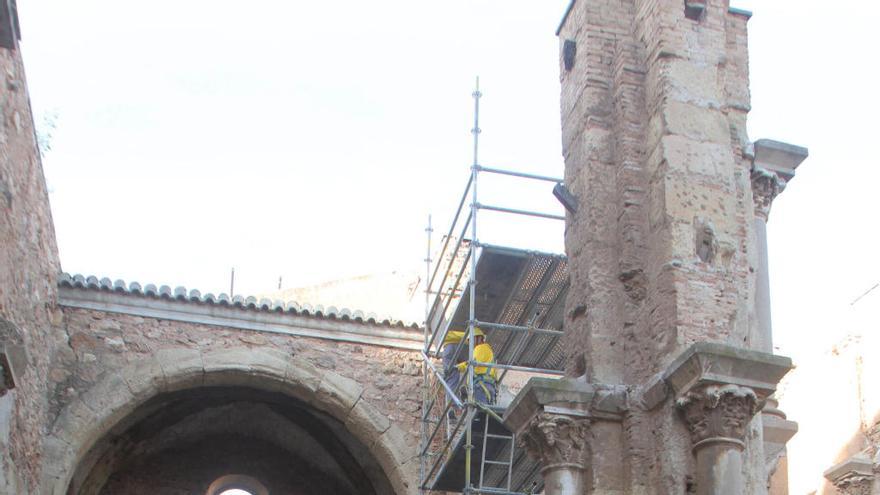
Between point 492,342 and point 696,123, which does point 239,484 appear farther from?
point 696,123

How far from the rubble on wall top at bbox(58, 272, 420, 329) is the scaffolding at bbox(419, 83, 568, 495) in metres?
0.85

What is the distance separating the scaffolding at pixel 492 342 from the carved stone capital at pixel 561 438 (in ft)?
12.2

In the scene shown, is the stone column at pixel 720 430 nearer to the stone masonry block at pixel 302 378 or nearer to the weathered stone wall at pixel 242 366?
the weathered stone wall at pixel 242 366

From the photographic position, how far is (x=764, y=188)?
9062 mm

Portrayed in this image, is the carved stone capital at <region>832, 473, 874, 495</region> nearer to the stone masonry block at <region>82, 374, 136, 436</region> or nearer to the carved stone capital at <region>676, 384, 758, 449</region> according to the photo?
the stone masonry block at <region>82, 374, 136, 436</region>

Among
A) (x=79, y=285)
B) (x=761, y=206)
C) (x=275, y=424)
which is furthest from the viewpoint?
(x=275, y=424)

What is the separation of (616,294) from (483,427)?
180 inches

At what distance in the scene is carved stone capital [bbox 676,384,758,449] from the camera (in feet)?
23.1

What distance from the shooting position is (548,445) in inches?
297

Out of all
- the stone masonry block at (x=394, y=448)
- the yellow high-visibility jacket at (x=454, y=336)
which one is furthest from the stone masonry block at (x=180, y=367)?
the yellow high-visibility jacket at (x=454, y=336)

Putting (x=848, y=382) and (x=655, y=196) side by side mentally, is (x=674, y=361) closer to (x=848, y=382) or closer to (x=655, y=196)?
(x=655, y=196)

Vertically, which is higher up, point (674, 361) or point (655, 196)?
point (655, 196)

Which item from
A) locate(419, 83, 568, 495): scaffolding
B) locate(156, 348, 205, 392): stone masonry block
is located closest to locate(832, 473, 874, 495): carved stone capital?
locate(419, 83, 568, 495): scaffolding

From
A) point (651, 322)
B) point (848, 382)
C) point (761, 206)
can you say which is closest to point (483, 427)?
point (761, 206)
